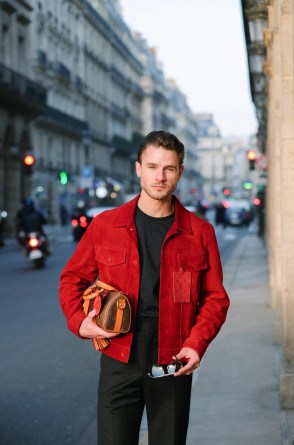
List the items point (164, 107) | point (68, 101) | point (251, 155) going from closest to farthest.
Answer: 1. point (251, 155)
2. point (68, 101)
3. point (164, 107)

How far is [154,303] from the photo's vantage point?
11.7 ft

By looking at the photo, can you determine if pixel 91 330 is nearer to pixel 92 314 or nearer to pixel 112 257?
pixel 92 314

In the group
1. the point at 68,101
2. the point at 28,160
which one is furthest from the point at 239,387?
the point at 68,101

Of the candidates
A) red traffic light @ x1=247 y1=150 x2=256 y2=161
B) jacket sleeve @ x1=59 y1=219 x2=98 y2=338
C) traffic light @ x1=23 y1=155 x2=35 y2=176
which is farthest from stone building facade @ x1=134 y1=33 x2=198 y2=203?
jacket sleeve @ x1=59 y1=219 x2=98 y2=338

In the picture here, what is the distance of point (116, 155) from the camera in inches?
3349

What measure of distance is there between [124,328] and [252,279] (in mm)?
14609

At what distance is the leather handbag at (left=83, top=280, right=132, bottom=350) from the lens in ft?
11.2

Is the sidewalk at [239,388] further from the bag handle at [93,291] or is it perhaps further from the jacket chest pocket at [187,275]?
the bag handle at [93,291]

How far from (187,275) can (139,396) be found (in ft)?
1.78

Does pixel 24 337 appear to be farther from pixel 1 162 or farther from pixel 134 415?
pixel 1 162

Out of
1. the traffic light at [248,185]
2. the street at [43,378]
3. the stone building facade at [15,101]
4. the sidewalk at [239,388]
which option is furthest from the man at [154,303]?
the traffic light at [248,185]

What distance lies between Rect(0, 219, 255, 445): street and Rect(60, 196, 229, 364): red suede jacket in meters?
2.53

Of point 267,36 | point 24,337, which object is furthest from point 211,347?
point 267,36

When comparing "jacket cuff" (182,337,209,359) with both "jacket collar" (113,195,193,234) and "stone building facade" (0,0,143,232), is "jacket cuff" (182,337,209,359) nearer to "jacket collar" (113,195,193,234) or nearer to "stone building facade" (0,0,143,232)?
"jacket collar" (113,195,193,234)
